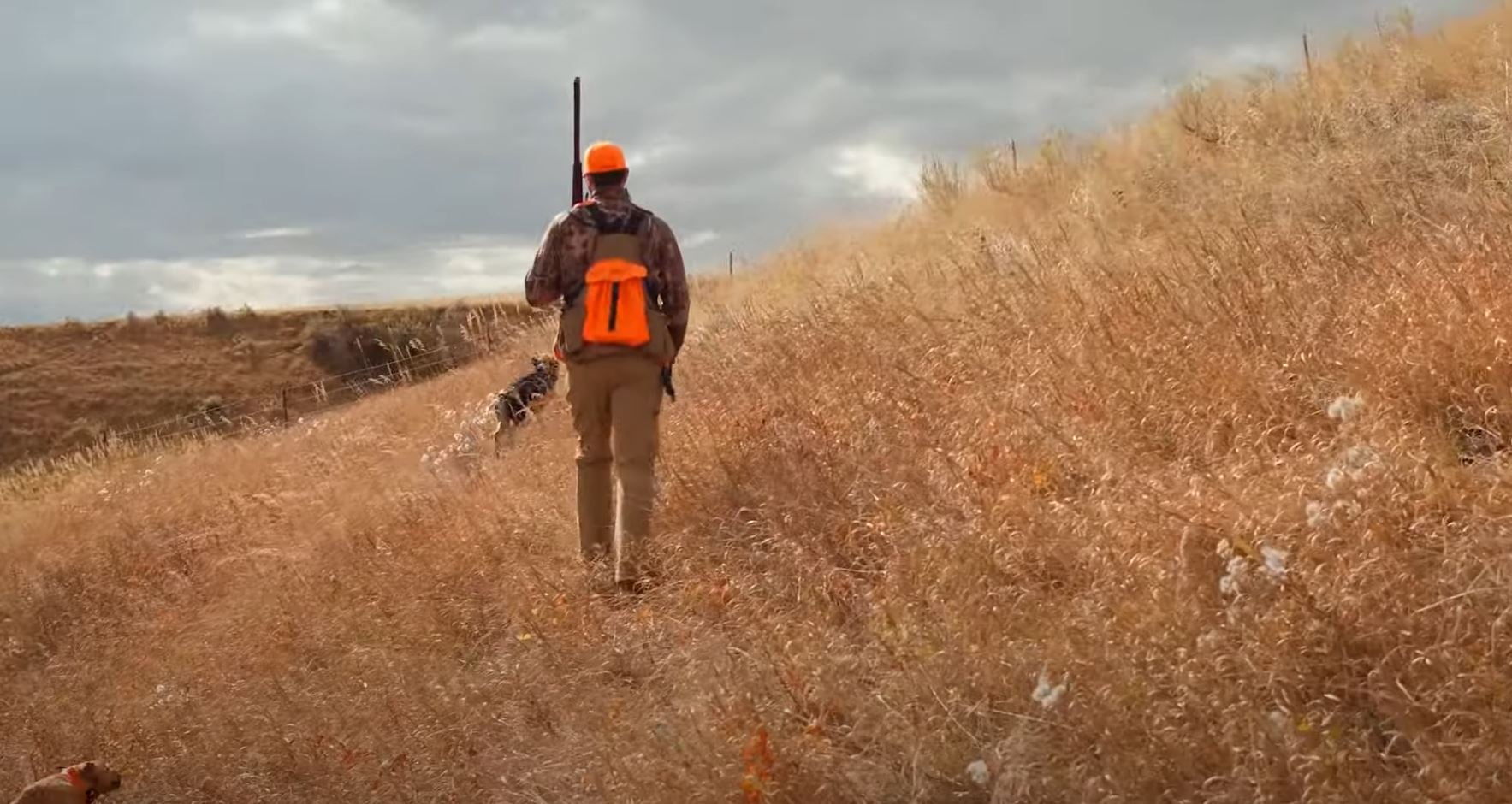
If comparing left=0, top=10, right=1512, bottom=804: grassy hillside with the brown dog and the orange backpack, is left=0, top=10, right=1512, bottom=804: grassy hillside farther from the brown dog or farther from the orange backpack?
the orange backpack

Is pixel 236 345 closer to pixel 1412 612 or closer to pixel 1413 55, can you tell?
pixel 1413 55

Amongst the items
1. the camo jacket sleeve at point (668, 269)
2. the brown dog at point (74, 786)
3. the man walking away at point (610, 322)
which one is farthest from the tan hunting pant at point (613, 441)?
the brown dog at point (74, 786)

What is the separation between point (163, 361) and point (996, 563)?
135ft

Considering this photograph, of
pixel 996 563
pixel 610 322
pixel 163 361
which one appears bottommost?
pixel 163 361

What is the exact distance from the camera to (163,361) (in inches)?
1592

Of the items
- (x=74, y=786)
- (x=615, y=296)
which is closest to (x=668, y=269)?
(x=615, y=296)

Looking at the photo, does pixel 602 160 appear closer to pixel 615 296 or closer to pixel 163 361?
pixel 615 296

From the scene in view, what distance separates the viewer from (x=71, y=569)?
9.43 meters

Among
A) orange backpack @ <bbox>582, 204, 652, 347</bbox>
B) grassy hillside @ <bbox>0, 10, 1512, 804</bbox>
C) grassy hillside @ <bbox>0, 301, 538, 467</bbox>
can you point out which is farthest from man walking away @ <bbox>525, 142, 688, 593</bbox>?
grassy hillside @ <bbox>0, 301, 538, 467</bbox>

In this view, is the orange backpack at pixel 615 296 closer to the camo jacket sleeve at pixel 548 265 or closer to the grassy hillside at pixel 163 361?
the camo jacket sleeve at pixel 548 265

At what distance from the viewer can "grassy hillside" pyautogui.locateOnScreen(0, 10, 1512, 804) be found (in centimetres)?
298

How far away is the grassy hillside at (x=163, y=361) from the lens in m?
35.1

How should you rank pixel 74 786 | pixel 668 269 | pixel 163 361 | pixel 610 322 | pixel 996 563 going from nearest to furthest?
pixel 996 563, pixel 74 786, pixel 610 322, pixel 668 269, pixel 163 361

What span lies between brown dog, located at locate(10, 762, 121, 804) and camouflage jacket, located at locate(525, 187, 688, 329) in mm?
2579
